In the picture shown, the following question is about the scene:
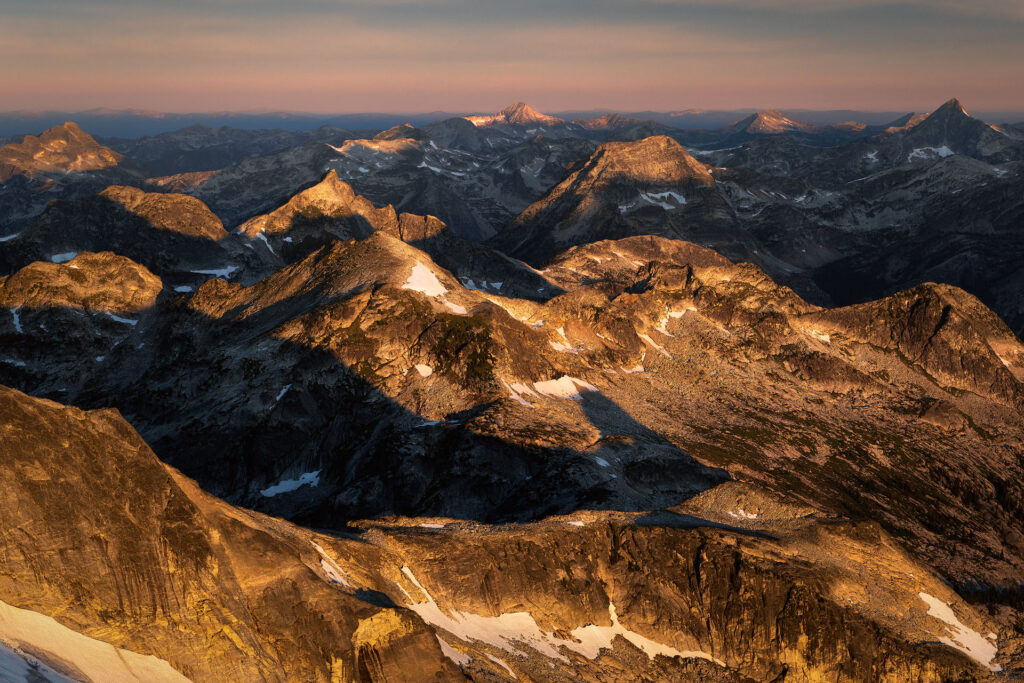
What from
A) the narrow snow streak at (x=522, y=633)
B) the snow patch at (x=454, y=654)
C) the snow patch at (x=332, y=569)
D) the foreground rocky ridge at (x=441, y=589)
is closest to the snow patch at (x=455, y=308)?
the foreground rocky ridge at (x=441, y=589)

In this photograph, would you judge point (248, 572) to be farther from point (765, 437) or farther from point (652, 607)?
point (765, 437)

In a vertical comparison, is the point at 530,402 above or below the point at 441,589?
below

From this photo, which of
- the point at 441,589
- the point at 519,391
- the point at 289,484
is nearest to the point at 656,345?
Answer: the point at 519,391

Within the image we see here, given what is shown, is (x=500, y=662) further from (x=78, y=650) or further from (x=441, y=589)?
(x=78, y=650)

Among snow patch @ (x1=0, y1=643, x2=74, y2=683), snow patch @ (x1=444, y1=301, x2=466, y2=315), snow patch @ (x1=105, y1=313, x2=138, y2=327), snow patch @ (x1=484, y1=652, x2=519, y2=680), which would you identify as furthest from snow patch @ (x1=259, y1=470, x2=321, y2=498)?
snow patch @ (x1=105, y1=313, x2=138, y2=327)

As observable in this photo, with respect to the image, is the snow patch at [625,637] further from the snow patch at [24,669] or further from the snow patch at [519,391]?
the snow patch at [519,391]

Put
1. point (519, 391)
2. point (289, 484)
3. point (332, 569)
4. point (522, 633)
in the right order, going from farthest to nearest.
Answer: point (519, 391), point (289, 484), point (522, 633), point (332, 569)

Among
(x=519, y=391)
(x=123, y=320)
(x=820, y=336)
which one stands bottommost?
(x=820, y=336)
